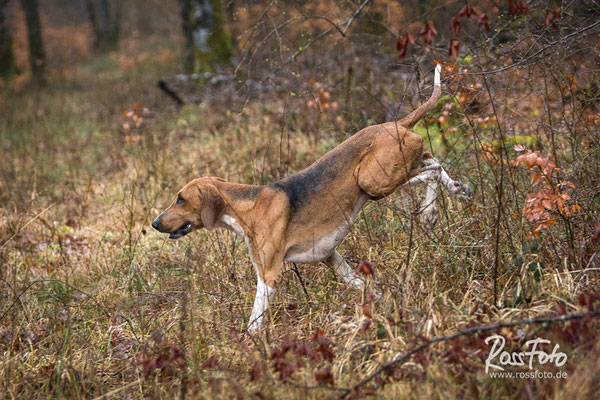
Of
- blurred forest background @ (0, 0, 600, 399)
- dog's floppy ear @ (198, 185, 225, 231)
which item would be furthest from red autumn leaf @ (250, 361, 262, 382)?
dog's floppy ear @ (198, 185, 225, 231)

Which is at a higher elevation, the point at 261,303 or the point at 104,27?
the point at 261,303

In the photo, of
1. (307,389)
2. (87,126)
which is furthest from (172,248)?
(87,126)

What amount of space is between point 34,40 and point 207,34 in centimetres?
1221

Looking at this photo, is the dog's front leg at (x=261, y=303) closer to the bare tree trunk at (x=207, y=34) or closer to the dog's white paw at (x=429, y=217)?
the dog's white paw at (x=429, y=217)

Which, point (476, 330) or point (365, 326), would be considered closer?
point (476, 330)

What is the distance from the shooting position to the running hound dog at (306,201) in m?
4.84

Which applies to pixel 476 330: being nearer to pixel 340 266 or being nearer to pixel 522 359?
pixel 522 359

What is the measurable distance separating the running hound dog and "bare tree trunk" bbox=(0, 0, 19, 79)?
21.6 m

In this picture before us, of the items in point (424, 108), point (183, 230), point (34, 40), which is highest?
point (424, 108)

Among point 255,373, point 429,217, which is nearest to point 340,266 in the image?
point 429,217

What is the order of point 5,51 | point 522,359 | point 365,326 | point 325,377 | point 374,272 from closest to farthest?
point 325,377 → point 522,359 → point 365,326 → point 374,272 → point 5,51

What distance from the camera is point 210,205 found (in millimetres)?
4879

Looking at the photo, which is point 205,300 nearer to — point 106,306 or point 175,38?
point 106,306

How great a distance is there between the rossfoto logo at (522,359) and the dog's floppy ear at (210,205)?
7.37 feet
